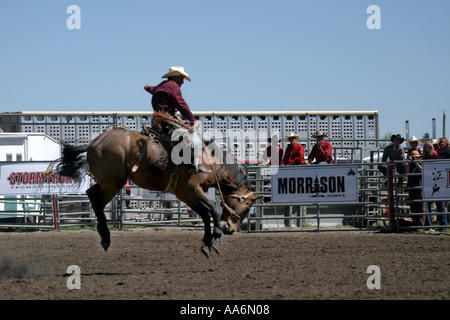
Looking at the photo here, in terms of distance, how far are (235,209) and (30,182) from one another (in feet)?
23.1

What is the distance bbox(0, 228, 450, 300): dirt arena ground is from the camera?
17.1 ft

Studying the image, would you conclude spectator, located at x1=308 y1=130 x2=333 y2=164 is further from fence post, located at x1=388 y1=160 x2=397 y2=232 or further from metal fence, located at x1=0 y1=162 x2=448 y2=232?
fence post, located at x1=388 y1=160 x2=397 y2=232

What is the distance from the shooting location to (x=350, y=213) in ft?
45.2

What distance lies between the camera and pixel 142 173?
7.41 meters

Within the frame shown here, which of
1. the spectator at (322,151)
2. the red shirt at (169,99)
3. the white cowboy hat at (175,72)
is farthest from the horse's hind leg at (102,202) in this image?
the spectator at (322,151)

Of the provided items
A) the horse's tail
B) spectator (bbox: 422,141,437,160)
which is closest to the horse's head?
the horse's tail

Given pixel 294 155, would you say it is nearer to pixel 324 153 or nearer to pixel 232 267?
pixel 324 153

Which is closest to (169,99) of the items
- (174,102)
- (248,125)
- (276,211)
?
(174,102)

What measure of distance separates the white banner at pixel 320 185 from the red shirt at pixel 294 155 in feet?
3.38

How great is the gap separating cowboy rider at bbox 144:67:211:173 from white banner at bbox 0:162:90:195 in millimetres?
6408

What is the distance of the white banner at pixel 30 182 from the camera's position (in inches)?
533

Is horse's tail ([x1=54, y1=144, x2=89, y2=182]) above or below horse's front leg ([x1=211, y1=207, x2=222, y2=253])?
above

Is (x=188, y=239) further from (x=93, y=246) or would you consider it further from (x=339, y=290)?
(x=339, y=290)
